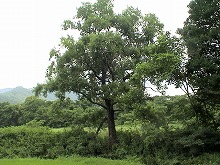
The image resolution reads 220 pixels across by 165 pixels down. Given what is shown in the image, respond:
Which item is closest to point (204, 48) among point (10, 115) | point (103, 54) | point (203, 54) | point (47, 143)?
point (203, 54)

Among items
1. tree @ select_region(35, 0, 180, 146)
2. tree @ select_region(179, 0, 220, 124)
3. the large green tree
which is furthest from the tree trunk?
the large green tree

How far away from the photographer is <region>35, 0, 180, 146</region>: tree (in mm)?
19125

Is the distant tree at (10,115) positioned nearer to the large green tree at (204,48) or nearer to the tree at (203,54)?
the tree at (203,54)

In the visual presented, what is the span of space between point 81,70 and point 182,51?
311 inches

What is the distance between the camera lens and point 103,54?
19.7 metres

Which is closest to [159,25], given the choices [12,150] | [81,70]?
[81,70]

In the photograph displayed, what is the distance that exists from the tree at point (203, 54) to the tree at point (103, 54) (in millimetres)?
3435

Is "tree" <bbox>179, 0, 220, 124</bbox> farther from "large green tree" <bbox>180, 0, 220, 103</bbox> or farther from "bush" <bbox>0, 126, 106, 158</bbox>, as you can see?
"bush" <bbox>0, 126, 106, 158</bbox>

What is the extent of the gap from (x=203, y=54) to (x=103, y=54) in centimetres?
696

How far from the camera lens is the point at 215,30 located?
585 inches

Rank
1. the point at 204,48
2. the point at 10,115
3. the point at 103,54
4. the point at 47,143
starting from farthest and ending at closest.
A: the point at 10,115, the point at 47,143, the point at 103,54, the point at 204,48

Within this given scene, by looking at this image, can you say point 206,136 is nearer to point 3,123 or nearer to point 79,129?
point 79,129

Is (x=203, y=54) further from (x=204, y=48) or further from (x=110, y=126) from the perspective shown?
(x=110, y=126)

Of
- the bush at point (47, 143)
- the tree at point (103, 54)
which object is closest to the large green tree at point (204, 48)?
the tree at point (103, 54)
